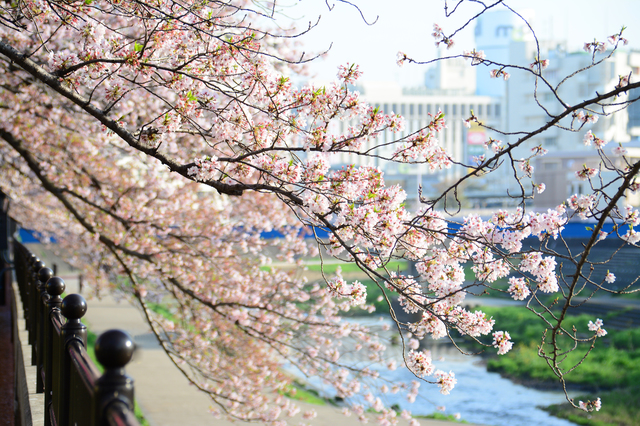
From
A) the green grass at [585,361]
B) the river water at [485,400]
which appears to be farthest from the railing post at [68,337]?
the green grass at [585,361]

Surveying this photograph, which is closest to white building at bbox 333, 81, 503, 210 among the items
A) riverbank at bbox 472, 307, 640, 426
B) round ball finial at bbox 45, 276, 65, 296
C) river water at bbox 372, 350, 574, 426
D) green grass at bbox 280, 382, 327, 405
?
riverbank at bbox 472, 307, 640, 426

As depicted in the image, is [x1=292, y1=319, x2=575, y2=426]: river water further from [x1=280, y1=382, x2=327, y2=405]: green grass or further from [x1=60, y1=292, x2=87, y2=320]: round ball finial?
[x1=60, y1=292, x2=87, y2=320]: round ball finial

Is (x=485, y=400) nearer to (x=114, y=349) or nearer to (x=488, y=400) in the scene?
(x=488, y=400)

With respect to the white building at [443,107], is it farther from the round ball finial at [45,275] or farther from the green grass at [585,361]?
the round ball finial at [45,275]

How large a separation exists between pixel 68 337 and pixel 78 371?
1.57ft

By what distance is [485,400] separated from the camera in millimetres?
23812

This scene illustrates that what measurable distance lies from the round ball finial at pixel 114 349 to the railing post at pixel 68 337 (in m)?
0.95

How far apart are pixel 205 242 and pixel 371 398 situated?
116 inches

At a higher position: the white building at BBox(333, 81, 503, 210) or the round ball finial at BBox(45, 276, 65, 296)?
the white building at BBox(333, 81, 503, 210)

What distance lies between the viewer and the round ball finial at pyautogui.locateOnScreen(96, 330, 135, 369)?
4.44 ft

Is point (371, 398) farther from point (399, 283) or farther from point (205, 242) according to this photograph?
point (399, 283)

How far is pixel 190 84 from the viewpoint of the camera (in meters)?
4.16

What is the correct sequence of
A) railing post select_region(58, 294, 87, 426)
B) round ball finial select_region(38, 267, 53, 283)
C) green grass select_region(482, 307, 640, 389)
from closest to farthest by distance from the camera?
railing post select_region(58, 294, 87, 426) → round ball finial select_region(38, 267, 53, 283) → green grass select_region(482, 307, 640, 389)

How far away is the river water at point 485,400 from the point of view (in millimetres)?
21344
